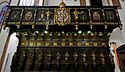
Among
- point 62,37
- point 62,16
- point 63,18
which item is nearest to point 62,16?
point 62,16

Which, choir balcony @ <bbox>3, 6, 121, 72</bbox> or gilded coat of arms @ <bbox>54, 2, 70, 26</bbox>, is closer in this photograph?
choir balcony @ <bbox>3, 6, 121, 72</bbox>

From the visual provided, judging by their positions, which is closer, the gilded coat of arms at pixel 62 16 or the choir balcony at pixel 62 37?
the choir balcony at pixel 62 37

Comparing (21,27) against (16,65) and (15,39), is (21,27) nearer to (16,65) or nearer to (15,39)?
(15,39)

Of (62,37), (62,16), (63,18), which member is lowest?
(62,37)

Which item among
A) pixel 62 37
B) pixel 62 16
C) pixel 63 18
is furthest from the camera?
pixel 62 37

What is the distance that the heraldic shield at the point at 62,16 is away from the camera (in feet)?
25.2

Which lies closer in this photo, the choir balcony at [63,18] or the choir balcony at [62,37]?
the choir balcony at [62,37]

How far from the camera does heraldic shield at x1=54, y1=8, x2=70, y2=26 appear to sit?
768 cm

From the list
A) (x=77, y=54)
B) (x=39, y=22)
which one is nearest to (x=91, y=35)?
(x=77, y=54)

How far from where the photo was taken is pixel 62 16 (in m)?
7.95

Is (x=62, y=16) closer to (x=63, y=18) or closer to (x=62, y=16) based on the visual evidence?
(x=62, y=16)

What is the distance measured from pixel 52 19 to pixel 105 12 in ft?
7.99

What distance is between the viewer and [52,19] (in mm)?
7840

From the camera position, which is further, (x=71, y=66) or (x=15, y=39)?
(x=15, y=39)
